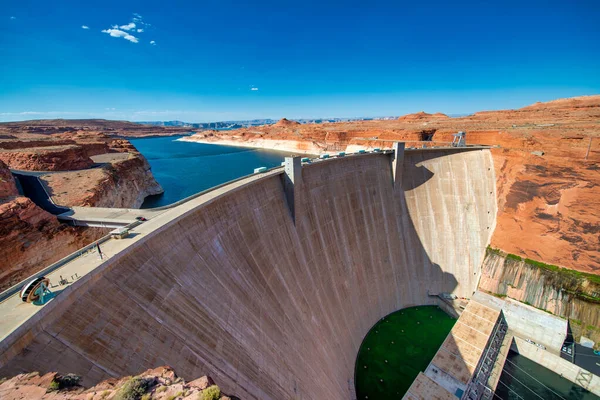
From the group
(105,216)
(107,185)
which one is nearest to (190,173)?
(107,185)

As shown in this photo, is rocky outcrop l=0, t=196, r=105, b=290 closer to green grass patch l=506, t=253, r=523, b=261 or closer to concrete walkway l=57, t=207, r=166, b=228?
concrete walkway l=57, t=207, r=166, b=228

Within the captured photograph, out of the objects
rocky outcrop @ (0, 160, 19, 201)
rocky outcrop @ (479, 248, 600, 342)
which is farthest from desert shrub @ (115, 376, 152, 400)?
rocky outcrop @ (479, 248, 600, 342)

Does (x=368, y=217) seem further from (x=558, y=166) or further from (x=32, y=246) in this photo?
(x=32, y=246)

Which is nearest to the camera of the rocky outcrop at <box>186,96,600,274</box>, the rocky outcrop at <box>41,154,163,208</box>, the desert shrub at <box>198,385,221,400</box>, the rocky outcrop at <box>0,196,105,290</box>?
the desert shrub at <box>198,385,221,400</box>

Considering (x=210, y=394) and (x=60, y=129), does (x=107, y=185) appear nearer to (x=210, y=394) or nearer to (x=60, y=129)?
(x=210, y=394)

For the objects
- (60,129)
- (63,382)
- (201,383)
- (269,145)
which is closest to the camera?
(201,383)

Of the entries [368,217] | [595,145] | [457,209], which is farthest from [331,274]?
[595,145]
